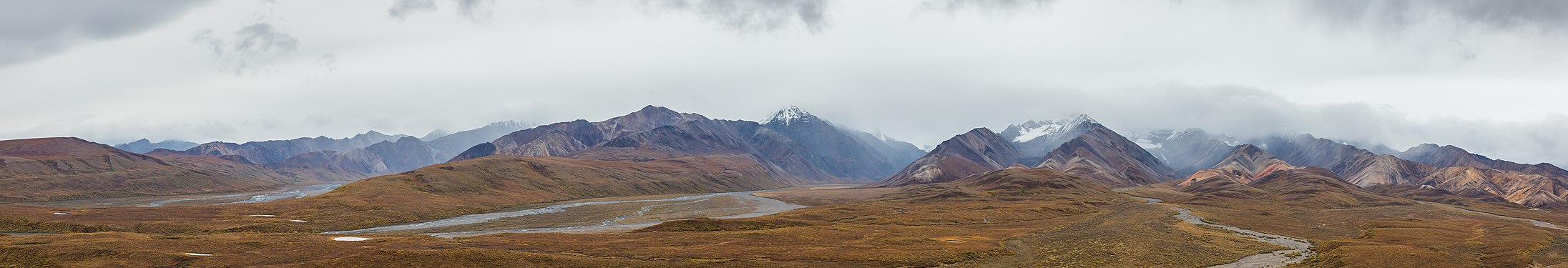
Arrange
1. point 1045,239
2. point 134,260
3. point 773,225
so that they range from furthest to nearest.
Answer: point 773,225, point 1045,239, point 134,260

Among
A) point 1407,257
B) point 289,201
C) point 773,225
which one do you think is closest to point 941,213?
point 773,225

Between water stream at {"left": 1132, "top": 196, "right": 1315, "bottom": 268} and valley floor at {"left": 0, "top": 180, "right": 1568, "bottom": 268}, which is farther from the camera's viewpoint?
water stream at {"left": 1132, "top": 196, "right": 1315, "bottom": 268}

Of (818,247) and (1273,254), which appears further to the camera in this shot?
(1273,254)

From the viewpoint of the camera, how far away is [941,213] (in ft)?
522

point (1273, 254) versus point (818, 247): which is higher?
point (818, 247)

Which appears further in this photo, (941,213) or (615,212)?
(615,212)

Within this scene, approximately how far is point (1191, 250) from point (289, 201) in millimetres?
181572

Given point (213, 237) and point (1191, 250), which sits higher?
point (213, 237)

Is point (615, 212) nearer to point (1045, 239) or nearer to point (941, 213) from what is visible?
point (941, 213)

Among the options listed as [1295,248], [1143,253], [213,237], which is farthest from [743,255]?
[1295,248]

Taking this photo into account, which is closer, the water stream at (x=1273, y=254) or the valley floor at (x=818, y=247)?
the valley floor at (x=818, y=247)

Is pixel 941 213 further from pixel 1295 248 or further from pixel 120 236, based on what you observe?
pixel 120 236

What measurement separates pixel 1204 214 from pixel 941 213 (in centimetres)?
6416

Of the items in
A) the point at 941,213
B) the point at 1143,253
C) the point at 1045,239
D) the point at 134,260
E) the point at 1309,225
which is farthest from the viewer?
the point at 941,213
